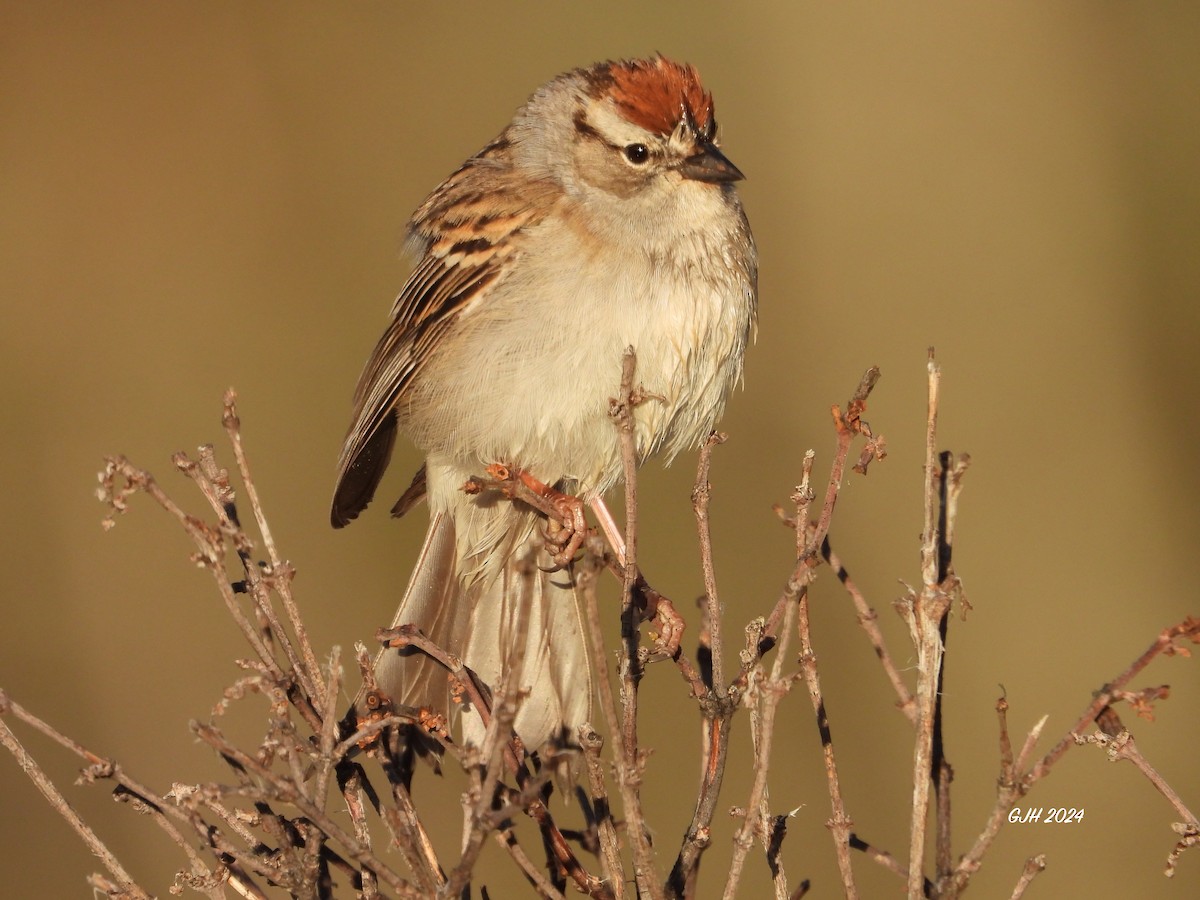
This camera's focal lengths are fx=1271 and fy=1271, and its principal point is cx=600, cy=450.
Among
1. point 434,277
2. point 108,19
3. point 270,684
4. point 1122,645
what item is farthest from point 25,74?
point 1122,645

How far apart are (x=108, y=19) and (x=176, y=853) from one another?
12.5ft

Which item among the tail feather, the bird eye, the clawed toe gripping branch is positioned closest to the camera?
the clawed toe gripping branch

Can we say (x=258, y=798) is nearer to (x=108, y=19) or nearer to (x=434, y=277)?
(x=434, y=277)

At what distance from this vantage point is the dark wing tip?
3676 mm

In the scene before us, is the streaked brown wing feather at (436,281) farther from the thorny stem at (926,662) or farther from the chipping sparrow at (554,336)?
the thorny stem at (926,662)

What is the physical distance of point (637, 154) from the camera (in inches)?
134

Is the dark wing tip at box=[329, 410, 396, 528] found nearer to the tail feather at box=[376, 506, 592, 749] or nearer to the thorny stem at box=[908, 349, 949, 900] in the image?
the tail feather at box=[376, 506, 592, 749]

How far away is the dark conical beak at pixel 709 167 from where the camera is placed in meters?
3.28

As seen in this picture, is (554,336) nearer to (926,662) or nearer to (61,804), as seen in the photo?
(926,662)

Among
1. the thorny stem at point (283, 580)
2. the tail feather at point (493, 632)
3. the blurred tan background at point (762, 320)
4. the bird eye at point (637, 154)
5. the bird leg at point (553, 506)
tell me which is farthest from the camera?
the blurred tan background at point (762, 320)

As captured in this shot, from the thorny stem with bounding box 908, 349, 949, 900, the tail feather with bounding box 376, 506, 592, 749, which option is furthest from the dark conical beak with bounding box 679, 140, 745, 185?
the thorny stem with bounding box 908, 349, 949, 900

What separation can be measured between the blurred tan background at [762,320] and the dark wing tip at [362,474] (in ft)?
5.59

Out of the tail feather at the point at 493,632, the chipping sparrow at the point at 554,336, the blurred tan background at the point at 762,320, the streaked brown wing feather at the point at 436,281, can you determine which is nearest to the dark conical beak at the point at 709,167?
the chipping sparrow at the point at 554,336

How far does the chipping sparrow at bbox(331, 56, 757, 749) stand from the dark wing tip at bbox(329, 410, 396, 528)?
Result: 26mm
